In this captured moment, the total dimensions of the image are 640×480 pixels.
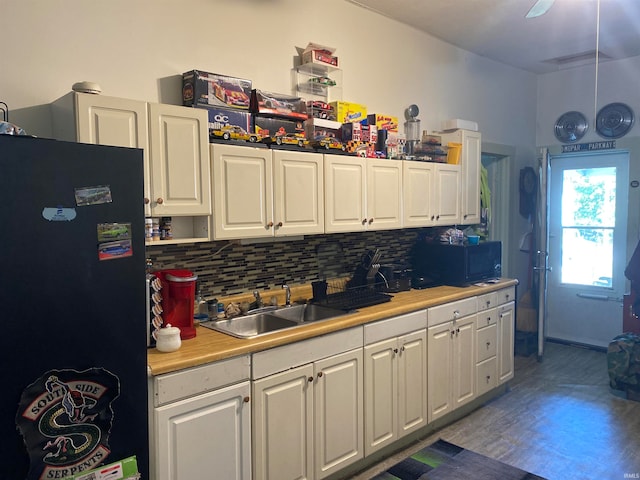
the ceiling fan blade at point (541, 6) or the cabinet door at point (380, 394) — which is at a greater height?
the ceiling fan blade at point (541, 6)

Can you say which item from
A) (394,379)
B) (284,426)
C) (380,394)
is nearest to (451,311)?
(394,379)

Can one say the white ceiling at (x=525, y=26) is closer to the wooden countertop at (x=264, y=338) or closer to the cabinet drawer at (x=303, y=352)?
the wooden countertop at (x=264, y=338)

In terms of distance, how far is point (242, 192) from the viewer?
2504mm

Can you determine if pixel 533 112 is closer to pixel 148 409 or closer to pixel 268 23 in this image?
pixel 268 23

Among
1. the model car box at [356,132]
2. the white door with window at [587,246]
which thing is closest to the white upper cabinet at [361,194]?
the model car box at [356,132]

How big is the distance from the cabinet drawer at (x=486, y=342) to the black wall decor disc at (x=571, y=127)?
101 inches

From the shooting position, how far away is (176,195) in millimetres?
2258

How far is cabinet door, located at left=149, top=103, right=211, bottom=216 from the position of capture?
7.20 feet

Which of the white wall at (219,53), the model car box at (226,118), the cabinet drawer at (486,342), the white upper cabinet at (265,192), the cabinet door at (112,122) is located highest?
the white wall at (219,53)

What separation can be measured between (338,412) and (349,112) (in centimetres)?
188

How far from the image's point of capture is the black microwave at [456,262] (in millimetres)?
3656

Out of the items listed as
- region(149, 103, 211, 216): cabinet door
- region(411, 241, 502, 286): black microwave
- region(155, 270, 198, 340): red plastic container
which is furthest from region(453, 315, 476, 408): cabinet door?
region(149, 103, 211, 216): cabinet door

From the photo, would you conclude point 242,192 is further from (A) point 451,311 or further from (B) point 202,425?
(A) point 451,311

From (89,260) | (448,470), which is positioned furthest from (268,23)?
(448,470)
